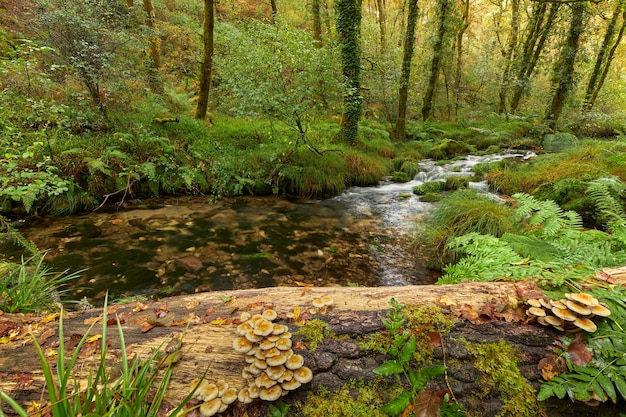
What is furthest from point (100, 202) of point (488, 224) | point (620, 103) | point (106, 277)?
point (620, 103)

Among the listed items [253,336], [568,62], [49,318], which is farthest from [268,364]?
[568,62]

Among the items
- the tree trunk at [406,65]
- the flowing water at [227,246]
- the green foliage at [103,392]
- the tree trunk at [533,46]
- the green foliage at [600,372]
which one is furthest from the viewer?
the tree trunk at [533,46]

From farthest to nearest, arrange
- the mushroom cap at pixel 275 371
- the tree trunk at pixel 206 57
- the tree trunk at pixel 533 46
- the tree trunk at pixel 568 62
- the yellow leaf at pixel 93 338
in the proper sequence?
the tree trunk at pixel 533 46 → the tree trunk at pixel 568 62 → the tree trunk at pixel 206 57 → the yellow leaf at pixel 93 338 → the mushroom cap at pixel 275 371

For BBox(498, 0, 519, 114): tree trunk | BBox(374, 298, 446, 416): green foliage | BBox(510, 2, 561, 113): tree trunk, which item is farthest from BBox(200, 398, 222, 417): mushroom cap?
BBox(498, 0, 519, 114): tree trunk

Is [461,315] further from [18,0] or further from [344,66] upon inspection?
[18,0]

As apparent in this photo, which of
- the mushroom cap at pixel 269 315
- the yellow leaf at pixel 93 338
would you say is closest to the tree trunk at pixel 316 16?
the mushroom cap at pixel 269 315

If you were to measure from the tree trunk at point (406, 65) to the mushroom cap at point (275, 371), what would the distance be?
14.2 metres

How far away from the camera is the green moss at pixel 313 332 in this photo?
167 cm

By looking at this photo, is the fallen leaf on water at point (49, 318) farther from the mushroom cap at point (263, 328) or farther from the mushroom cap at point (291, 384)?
the mushroom cap at point (291, 384)

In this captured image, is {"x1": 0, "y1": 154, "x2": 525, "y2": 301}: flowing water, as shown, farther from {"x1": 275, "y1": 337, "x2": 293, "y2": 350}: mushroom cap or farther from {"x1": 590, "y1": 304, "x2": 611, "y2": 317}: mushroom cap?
{"x1": 590, "y1": 304, "x2": 611, "y2": 317}: mushroom cap

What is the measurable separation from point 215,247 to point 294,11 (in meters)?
19.5

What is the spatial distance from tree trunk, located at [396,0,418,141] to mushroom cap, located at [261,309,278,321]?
13.8m

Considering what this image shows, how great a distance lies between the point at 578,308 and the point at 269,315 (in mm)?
1677

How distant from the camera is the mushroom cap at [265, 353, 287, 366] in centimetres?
140
